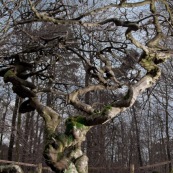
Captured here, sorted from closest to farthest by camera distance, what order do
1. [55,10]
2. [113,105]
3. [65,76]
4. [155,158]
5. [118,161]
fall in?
[113,105] → [55,10] → [65,76] → [118,161] → [155,158]

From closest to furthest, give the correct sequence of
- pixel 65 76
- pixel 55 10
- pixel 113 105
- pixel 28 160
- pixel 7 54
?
pixel 113 105
pixel 55 10
pixel 7 54
pixel 65 76
pixel 28 160

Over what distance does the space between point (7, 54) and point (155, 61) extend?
343 cm

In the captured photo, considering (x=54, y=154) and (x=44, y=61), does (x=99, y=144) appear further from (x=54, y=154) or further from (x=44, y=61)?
(x=54, y=154)

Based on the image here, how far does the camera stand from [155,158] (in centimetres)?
3425

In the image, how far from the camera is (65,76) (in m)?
14.7

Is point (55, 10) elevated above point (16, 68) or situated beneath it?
elevated above

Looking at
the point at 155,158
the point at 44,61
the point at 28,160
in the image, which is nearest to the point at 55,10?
the point at 44,61

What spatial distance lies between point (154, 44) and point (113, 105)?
7.16 ft

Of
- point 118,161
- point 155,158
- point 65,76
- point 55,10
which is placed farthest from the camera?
point 155,158

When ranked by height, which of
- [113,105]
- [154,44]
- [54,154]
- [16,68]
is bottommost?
[54,154]

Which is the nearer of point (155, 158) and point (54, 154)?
point (54, 154)

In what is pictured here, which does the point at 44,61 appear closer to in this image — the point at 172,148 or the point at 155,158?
the point at 172,148

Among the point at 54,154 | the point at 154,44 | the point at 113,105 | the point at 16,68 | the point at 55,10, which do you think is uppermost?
the point at 55,10

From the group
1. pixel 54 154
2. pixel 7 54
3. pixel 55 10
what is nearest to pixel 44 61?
pixel 7 54
